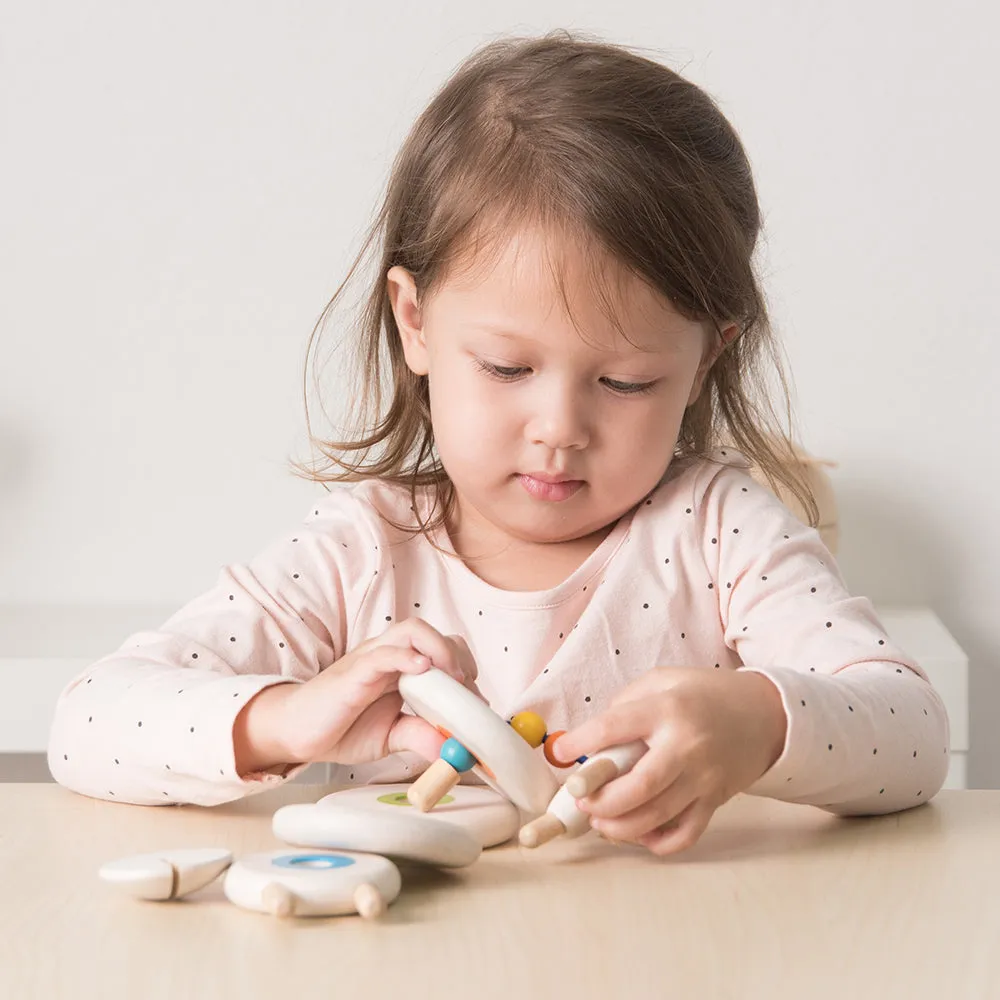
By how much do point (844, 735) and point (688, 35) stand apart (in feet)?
4.15

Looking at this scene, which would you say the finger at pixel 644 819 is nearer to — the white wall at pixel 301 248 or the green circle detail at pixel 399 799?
the green circle detail at pixel 399 799

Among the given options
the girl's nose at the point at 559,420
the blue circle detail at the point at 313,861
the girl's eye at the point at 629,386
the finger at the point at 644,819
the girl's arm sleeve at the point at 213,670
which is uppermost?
the girl's eye at the point at 629,386

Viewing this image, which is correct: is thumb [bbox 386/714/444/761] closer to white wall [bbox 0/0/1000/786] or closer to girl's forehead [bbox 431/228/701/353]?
girl's forehead [bbox 431/228/701/353]

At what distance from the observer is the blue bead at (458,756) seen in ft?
1.88

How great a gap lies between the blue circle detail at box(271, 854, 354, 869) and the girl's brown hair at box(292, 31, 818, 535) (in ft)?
1.29

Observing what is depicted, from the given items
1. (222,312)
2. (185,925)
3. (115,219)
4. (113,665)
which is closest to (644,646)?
(113,665)

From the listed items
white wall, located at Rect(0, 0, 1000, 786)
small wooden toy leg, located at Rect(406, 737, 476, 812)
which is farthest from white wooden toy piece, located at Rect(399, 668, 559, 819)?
white wall, located at Rect(0, 0, 1000, 786)

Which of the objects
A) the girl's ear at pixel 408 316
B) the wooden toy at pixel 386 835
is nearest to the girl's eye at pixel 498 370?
the girl's ear at pixel 408 316

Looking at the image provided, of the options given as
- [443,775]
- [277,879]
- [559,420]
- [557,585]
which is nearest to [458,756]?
[443,775]

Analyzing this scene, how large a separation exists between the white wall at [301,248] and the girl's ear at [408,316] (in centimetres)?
86

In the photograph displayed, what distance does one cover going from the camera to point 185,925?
479 millimetres

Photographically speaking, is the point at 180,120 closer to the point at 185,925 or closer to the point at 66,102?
the point at 66,102

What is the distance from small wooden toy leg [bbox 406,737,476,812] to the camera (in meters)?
0.57

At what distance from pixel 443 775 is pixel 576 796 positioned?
6 cm
